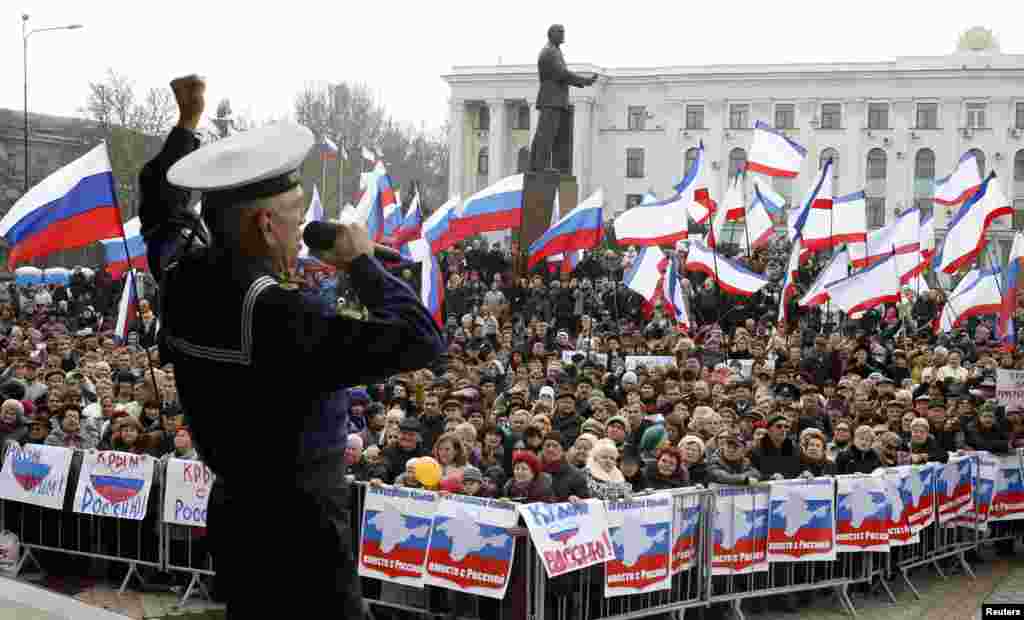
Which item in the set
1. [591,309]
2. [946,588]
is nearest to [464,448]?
[946,588]

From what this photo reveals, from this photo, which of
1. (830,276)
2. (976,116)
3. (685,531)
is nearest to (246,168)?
(685,531)

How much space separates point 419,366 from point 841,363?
16665mm

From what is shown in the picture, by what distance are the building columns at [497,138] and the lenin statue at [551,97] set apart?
6020 centimetres

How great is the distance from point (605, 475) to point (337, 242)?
733 centimetres

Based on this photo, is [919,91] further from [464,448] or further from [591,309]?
[464,448]

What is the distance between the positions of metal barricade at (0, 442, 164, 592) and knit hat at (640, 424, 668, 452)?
12.6 feet

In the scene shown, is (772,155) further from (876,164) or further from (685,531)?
(876,164)

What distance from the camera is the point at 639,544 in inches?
364

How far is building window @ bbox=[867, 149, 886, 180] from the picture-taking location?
8581 centimetres

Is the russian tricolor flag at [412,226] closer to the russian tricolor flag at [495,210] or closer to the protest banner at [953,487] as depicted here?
the russian tricolor flag at [495,210]

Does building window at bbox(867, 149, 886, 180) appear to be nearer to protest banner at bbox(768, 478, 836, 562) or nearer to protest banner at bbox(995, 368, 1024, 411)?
protest banner at bbox(995, 368, 1024, 411)

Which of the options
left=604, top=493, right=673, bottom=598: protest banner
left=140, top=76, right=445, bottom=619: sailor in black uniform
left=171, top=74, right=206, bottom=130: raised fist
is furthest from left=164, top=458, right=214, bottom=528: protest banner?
left=140, top=76, right=445, bottom=619: sailor in black uniform

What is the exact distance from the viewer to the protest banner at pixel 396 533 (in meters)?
9.09

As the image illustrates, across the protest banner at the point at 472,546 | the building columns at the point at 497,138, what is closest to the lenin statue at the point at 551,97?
the protest banner at the point at 472,546
